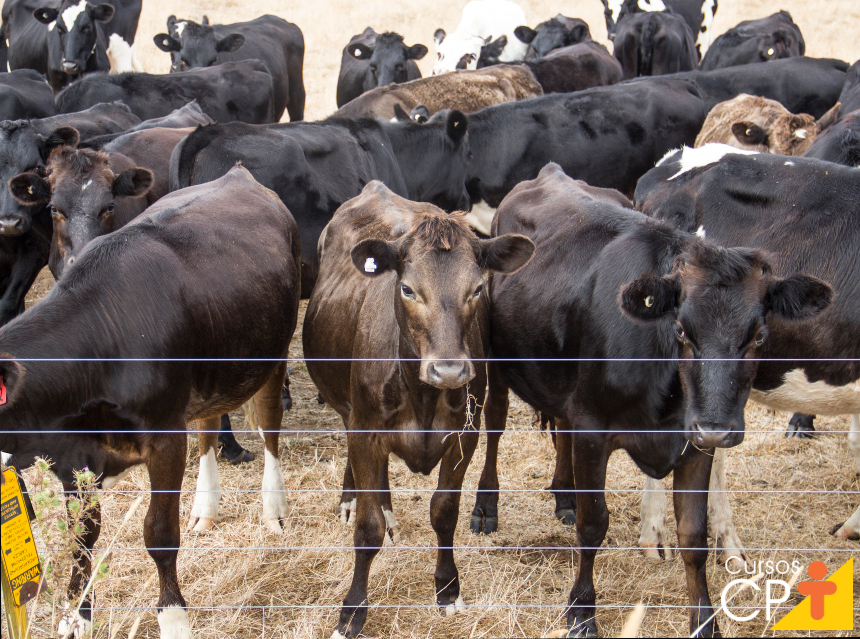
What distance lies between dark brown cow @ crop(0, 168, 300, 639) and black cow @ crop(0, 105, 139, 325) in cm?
180

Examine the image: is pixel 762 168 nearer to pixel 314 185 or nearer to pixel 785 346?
pixel 785 346

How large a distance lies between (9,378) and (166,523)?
3.11ft

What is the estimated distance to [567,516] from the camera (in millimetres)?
4973

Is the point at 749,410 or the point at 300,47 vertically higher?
the point at 300,47

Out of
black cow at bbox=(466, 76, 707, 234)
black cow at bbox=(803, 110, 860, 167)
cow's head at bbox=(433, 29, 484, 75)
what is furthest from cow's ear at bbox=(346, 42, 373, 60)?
black cow at bbox=(803, 110, 860, 167)

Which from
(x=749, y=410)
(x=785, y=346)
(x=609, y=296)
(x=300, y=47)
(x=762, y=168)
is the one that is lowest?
(x=749, y=410)

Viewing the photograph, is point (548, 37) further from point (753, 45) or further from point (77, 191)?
point (77, 191)

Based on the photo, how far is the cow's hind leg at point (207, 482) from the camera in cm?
491

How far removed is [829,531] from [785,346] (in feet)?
4.55

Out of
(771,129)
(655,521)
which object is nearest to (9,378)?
(655,521)

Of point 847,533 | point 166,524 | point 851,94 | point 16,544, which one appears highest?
point 851,94

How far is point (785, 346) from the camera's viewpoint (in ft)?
13.6

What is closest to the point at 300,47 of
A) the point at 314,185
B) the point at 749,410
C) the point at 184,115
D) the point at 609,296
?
the point at 184,115

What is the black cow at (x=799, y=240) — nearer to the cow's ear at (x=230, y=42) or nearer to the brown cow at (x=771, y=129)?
the brown cow at (x=771, y=129)
